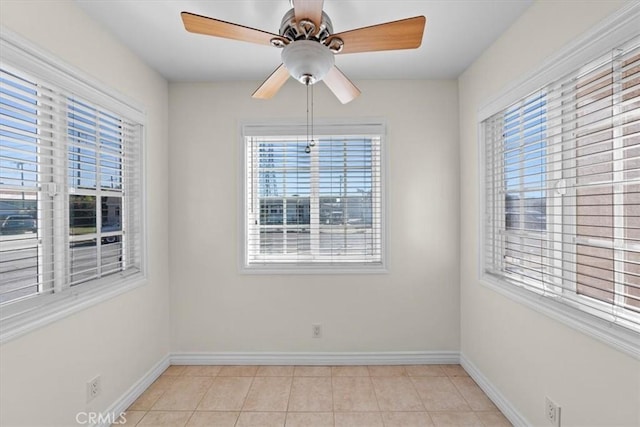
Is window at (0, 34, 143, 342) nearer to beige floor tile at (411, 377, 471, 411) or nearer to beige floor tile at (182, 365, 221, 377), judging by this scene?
beige floor tile at (182, 365, 221, 377)

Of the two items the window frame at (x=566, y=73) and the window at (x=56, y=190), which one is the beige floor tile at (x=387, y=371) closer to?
the window frame at (x=566, y=73)

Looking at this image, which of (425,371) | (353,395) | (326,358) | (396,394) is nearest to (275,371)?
(326,358)

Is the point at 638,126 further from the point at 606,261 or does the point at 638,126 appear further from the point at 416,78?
the point at 416,78

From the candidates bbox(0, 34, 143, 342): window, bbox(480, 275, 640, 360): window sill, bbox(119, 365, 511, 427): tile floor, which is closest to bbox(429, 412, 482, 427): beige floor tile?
bbox(119, 365, 511, 427): tile floor

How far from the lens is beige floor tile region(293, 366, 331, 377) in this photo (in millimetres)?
2780

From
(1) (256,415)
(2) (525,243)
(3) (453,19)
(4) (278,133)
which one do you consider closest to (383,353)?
(1) (256,415)

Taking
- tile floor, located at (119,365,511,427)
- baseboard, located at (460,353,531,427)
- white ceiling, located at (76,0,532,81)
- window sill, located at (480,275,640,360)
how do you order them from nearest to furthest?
window sill, located at (480,275,640,360) → white ceiling, located at (76,0,532,81) → baseboard, located at (460,353,531,427) → tile floor, located at (119,365,511,427)

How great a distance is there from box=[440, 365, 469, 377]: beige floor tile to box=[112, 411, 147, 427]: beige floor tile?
94.7 inches

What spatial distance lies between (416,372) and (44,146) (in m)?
3.08

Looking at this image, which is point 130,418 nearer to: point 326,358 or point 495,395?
point 326,358

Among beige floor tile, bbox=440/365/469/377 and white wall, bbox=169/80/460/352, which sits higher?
white wall, bbox=169/80/460/352

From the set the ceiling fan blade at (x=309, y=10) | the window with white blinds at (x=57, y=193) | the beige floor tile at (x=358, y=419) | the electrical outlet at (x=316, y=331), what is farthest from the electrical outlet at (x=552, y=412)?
the window with white blinds at (x=57, y=193)

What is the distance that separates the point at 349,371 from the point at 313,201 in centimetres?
155

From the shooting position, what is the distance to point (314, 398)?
8.01ft
